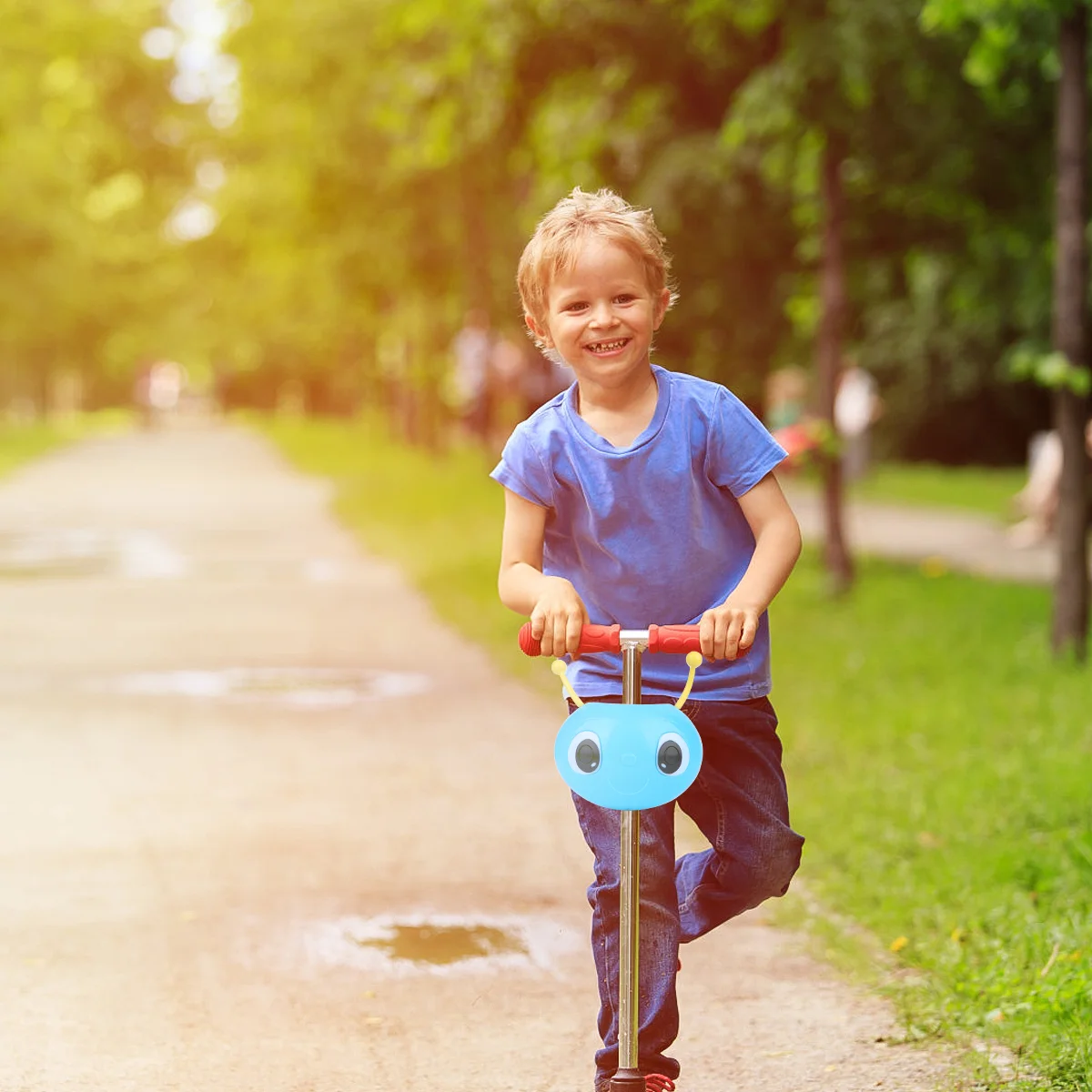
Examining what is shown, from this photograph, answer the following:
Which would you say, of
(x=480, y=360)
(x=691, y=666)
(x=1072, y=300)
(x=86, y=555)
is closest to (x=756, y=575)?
(x=691, y=666)

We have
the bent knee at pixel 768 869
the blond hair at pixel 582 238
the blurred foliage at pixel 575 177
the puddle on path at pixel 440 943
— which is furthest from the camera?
the blurred foliage at pixel 575 177

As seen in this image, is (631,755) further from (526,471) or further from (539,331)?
(539,331)

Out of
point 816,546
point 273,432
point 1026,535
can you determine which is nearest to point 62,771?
point 816,546

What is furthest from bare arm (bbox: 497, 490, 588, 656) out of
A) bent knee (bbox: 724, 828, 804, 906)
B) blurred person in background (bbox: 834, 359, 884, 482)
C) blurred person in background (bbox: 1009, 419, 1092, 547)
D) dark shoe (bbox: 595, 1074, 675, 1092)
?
blurred person in background (bbox: 834, 359, 884, 482)

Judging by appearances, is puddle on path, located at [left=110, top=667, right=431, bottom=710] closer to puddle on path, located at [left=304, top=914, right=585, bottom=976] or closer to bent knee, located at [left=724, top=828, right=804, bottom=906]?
puddle on path, located at [left=304, top=914, right=585, bottom=976]

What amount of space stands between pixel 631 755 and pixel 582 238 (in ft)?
2.92

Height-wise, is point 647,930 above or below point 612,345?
below

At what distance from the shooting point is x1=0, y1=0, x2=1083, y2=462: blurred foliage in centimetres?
1187

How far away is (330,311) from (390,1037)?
3686 centimetres

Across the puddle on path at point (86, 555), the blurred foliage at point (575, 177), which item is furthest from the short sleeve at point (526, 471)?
the puddle on path at point (86, 555)

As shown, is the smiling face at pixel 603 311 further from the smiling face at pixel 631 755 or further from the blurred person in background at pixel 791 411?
the blurred person in background at pixel 791 411

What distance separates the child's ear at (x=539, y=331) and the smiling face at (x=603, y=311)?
96 millimetres

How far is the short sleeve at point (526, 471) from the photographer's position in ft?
11.9

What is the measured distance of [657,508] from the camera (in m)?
3.63
